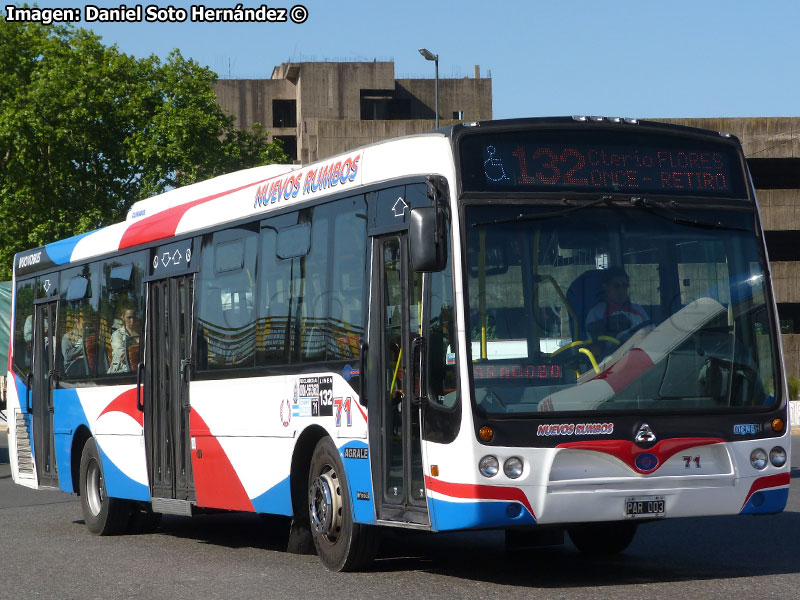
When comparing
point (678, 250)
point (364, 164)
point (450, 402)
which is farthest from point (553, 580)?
point (364, 164)

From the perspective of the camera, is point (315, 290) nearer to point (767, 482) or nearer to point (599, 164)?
point (599, 164)

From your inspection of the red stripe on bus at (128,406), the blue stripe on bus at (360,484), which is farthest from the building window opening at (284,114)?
the blue stripe on bus at (360,484)

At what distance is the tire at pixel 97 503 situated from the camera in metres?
15.0

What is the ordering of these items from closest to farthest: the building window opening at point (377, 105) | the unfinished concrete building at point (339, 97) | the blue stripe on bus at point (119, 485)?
the blue stripe on bus at point (119, 485), the unfinished concrete building at point (339, 97), the building window opening at point (377, 105)

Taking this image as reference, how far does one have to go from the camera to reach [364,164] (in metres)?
10.5

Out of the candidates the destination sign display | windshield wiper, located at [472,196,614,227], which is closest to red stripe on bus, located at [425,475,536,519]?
windshield wiper, located at [472,196,614,227]

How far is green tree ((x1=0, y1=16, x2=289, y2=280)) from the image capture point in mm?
51625

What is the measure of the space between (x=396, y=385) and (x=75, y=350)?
7245 mm

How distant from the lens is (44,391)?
55.5 feet

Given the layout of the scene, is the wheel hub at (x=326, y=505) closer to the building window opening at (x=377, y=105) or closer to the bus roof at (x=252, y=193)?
the bus roof at (x=252, y=193)

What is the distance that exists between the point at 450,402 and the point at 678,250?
6.22 ft

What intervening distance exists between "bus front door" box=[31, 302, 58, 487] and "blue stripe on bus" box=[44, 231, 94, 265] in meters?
0.53

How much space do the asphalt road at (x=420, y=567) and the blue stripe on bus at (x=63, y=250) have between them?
3.39m

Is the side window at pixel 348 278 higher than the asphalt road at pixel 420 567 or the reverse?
higher
